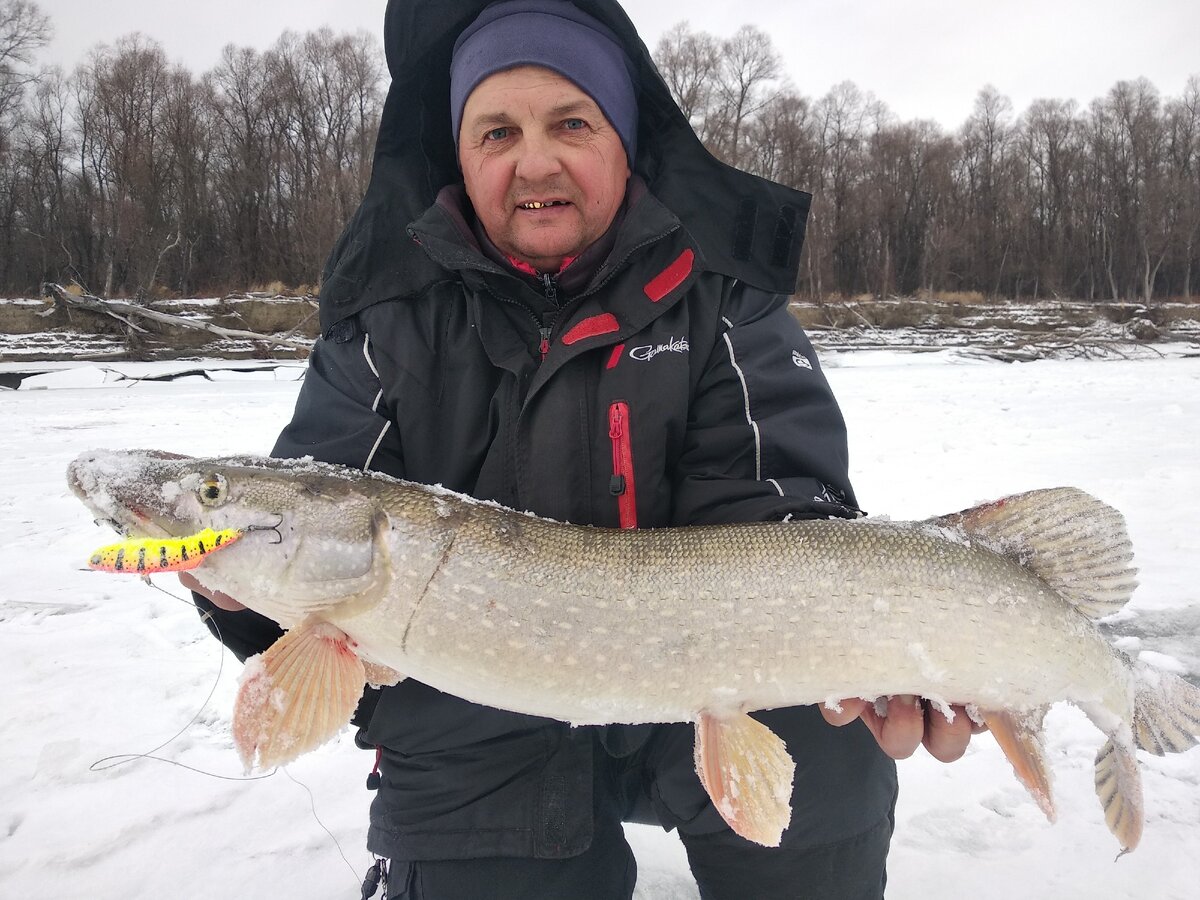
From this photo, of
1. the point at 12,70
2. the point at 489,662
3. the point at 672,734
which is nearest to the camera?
the point at 489,662

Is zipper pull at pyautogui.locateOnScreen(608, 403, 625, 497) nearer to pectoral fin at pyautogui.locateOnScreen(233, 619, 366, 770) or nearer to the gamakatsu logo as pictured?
the gamakatsu logo

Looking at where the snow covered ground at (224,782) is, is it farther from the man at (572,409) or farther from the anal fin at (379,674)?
the anal fin at (379,674)

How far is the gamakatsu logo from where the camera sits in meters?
1.65

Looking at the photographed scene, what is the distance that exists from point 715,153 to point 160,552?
85.2 feet

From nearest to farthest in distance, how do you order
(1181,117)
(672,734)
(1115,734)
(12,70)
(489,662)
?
1. (489,662)
2. (1115,734)
3. (672,734)
4. (12,70)
5. (1181,117)

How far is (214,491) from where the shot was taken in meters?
1.35

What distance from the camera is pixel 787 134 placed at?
32.2 metres

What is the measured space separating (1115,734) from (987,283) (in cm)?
3910

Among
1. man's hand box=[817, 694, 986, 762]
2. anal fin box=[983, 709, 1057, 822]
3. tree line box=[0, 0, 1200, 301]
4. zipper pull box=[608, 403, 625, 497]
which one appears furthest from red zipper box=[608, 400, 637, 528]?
tree line box=[0, 0, 1200, 301]

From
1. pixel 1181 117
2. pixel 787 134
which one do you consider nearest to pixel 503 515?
pixel 787 134

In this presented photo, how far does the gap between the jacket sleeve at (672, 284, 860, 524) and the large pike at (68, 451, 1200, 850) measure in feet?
0.57

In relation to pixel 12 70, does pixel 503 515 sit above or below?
below

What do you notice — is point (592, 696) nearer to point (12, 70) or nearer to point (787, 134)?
point (12, 70)

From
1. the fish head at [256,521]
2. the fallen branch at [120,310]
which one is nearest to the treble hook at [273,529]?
the fish head at [256,521]
